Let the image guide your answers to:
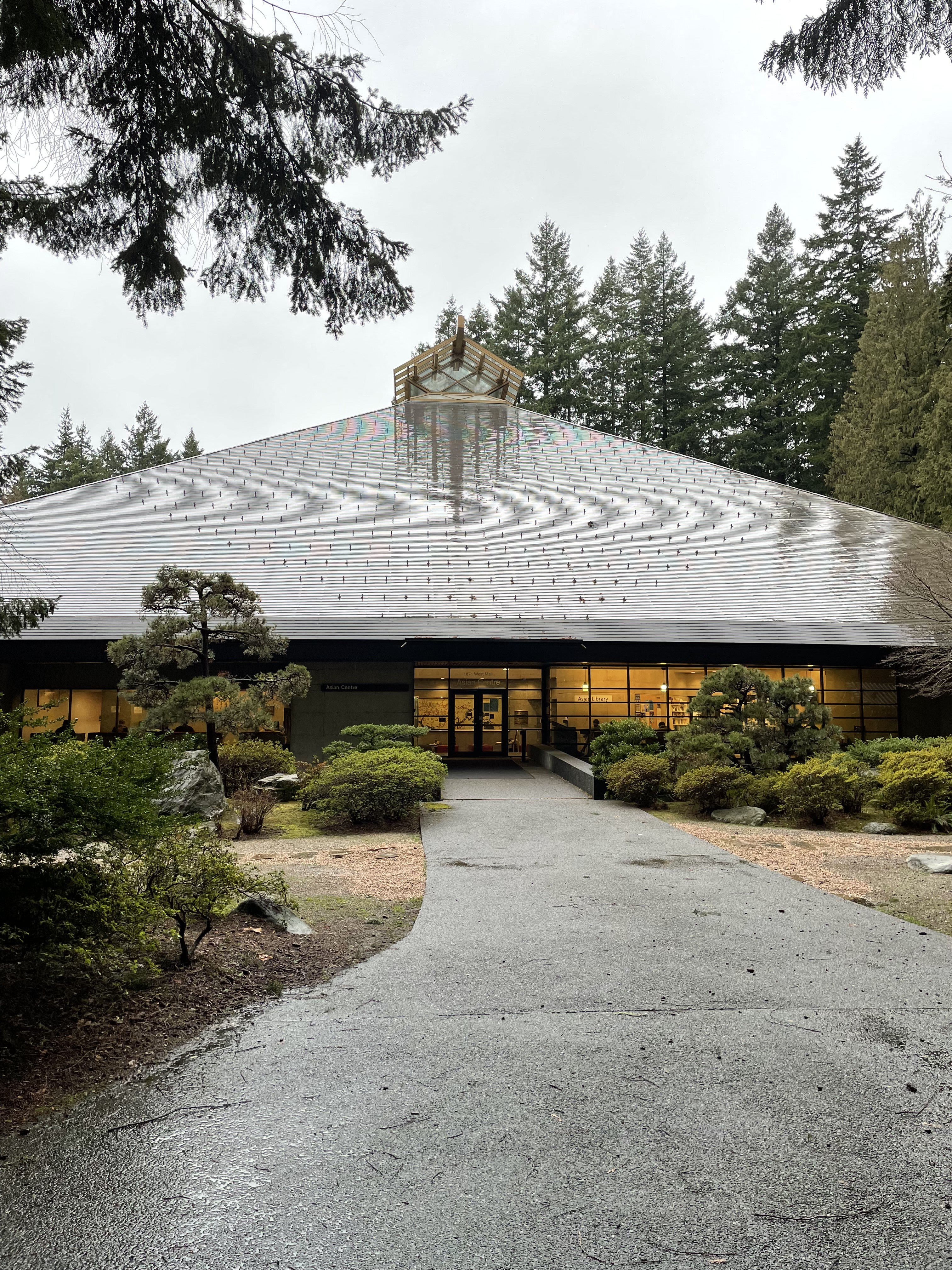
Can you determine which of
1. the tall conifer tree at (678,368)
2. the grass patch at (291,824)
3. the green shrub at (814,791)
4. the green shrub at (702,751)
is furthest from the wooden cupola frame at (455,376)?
the green shrub at (814,791)

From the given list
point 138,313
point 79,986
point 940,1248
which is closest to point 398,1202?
point 940,1248

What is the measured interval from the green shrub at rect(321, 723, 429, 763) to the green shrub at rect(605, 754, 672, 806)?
3984 millimetres

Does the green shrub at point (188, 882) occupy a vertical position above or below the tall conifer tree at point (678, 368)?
below

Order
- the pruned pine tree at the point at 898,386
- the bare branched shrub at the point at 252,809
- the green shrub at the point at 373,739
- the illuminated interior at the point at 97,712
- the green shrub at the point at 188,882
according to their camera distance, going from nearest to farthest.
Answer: the green shrub at the point at 188,882
the bare branched shrub at the point at 252,809
the green shrub at the point at 373,739
the illuminated interior at the point at 97,712
the pruned pine tree at the point at 898,386

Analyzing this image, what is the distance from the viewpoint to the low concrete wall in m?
14.0

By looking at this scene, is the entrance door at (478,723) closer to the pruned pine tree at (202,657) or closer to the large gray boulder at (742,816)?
the pruned pine tree at (202,657)

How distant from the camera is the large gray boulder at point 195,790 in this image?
11.0m

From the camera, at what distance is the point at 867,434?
2969cm

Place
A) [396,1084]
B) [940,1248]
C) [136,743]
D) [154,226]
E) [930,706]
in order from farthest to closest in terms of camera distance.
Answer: [930,706] < [136,743] < [154,226] < [396,1084] < [940,1248]

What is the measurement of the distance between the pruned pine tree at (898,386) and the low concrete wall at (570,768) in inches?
645

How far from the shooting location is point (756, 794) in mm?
12094

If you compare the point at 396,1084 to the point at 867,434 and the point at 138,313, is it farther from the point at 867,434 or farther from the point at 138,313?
the point at 867,434

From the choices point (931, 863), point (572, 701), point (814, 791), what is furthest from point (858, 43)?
point (572, 701)

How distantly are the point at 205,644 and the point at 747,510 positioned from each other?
17.3 m
